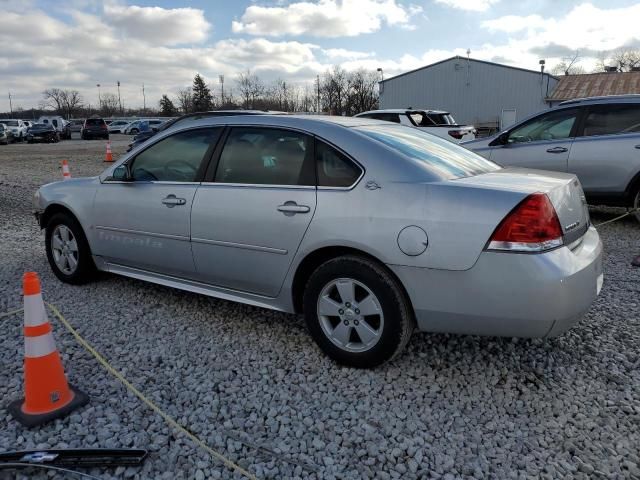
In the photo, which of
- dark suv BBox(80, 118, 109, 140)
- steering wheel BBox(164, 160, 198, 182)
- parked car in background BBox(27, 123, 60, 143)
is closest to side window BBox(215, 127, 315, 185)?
steering wheel BBox(164, 160, 198, 182)

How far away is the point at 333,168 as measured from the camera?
3199mm

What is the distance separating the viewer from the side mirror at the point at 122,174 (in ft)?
13.9

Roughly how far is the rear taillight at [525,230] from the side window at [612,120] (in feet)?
16.9

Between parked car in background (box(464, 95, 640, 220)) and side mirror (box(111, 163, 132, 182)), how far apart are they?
18.2ft

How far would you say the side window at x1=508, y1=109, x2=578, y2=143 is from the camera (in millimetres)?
7246

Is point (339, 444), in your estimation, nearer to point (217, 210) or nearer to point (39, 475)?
point (39, 475)

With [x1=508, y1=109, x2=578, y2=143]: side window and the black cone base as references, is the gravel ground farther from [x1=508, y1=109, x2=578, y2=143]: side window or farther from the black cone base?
[x1=508, y1=109, x2=578, y2=143]: side window

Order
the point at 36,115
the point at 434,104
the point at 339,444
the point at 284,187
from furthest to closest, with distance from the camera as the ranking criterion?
the point at 36,115
the point at 434,104
the point at 284,187
the point at 339,444

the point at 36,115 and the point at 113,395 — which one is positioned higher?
the point at 36,115

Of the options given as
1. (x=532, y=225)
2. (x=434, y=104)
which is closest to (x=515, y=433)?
(x=532, y=225)

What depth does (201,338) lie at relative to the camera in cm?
370

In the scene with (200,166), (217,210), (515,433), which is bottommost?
(515,433)

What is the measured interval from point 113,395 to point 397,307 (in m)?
1.69

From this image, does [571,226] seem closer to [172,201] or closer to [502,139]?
[172,201]
